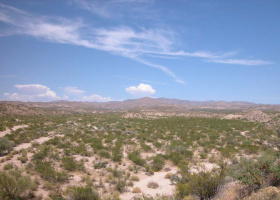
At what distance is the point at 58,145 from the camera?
13.5 m

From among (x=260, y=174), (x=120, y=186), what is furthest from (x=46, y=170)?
(x=260, y=174)

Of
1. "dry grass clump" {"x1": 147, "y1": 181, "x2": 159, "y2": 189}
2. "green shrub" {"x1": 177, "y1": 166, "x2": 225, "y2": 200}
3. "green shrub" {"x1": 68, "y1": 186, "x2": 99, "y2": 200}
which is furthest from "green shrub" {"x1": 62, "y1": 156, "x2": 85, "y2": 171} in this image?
"green shrub" {"x1": 177, "y1": 166, "x2": 225, "y2": 200}

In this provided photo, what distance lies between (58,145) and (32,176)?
538 centimetres

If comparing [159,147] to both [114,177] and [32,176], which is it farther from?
[32,176]

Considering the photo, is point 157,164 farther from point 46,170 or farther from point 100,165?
point 46,170

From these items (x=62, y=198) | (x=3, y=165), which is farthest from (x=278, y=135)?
(x=3, y=165)

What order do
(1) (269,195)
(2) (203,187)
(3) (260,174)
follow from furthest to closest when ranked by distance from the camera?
1. (2) (203,187)
2. (3) (260,174)
3. (1) (269,195)

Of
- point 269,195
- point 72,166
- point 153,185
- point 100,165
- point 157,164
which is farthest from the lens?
point 157,164

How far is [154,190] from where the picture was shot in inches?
309

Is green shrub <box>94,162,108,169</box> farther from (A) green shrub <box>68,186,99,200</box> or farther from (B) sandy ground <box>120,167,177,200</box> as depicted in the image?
(A) green shrub <box>68,186,99,200</box>

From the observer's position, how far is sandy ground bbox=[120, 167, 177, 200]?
7453 millimetres

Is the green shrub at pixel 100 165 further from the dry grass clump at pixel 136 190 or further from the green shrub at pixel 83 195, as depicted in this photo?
the green shrub at pixel 83 195

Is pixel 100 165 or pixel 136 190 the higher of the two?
pixel 100 165

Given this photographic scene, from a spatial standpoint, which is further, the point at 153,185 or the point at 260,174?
the point at 153,185
